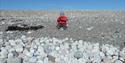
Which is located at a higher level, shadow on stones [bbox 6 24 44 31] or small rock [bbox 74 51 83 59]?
small rock [bbox 74 51 83 59]

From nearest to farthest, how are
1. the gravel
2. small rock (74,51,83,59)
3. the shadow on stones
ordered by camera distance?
the gravel, small rock (74,51,83,59), the shadow on stones

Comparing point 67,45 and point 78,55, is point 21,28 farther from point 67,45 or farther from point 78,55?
point 78,55

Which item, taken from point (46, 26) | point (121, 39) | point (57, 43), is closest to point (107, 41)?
point (121, 39)

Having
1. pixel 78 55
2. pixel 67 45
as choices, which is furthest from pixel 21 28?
pixel 78 55

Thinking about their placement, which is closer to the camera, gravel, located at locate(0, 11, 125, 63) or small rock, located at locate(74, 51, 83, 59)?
gravel, located at locate(0, 11, 125, 63)

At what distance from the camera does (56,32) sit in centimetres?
1728

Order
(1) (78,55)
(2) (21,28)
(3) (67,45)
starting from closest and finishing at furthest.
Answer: (1) (78,55) → (3) (67,45) → (2) (21,28)

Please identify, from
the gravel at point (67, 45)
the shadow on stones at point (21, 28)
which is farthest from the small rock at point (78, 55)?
the shadow on stones at point (21, 28)

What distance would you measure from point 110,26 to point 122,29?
1.06m

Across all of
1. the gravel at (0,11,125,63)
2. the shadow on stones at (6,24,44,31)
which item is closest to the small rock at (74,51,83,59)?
the gravel at (0,11,125,63)

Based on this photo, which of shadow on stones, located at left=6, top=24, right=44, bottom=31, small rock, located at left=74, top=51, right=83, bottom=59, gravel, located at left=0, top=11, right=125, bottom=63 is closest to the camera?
gravel, located at left=0, top=11, right=125, bottom=63

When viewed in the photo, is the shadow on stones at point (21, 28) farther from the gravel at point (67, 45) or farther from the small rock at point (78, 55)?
the small rock at point (78, 55)

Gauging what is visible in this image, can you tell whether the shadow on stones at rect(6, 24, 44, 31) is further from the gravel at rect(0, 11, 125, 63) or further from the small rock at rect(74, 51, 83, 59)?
the small rock at rect(74, 51, 83, 59)

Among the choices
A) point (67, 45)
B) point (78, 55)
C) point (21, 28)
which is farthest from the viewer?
point (21, 28)
